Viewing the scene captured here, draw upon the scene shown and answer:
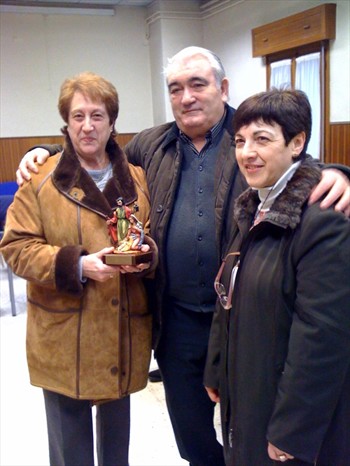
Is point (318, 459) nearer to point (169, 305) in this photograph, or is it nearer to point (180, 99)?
point (169, 305)

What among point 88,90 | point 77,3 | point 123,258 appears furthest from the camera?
point 77,3

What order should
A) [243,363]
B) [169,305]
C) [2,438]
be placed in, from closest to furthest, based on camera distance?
[243,363], [169,305], [2,438]

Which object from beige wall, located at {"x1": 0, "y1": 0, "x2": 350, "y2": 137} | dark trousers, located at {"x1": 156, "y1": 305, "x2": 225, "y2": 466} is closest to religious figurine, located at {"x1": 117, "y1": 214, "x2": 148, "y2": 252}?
dark trousers, located at {"x1": 156, "y1": 305, "x2": 225, "y2": 466}

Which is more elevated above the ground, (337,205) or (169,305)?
(337,205)

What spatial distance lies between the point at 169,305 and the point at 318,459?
27.2 inches

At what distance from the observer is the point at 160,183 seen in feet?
5.38

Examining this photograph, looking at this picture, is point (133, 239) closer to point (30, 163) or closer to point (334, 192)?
point (30, 163)

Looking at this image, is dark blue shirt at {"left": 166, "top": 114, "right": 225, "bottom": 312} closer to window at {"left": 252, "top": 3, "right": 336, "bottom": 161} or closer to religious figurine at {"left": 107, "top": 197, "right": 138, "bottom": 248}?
religious figurine at {"left": 107, "top": 197, "right": 138, "bottom": 248}

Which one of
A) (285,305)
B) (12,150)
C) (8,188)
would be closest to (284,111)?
(285,305)

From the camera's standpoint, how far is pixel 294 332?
1.09 metres

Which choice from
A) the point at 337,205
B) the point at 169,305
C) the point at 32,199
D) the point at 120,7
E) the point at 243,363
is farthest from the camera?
the point at 120,7

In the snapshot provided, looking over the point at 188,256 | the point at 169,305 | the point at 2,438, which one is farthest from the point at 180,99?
the point at 2,438

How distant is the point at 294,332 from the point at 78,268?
68cm

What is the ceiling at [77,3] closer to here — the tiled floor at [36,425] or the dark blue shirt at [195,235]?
the tiled floor at [36,425]
